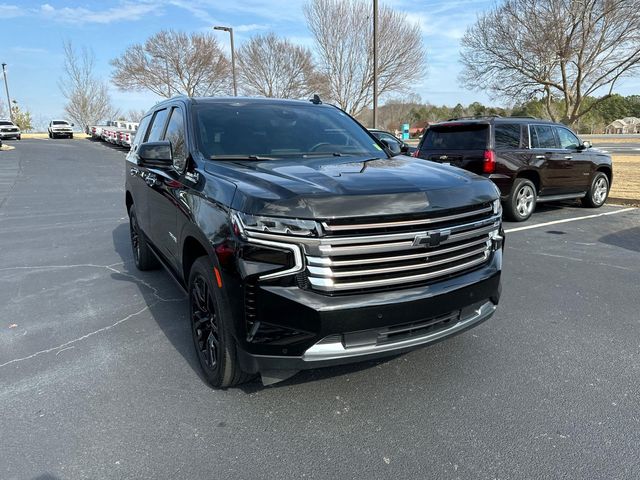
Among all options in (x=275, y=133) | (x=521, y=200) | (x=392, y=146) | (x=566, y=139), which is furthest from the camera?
(x=566, y=139)

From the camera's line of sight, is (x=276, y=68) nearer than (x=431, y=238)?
Answer: No

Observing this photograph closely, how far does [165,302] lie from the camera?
4.70m

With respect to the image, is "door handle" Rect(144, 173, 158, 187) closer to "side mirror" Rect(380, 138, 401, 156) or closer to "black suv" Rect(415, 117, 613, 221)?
"side mirror" Rect(380, 138, 401, 156)

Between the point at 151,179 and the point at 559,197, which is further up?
the point at 151,179

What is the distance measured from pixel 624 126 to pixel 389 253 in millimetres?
83701

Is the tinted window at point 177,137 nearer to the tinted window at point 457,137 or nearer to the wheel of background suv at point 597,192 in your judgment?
the tinted window at point 457,137

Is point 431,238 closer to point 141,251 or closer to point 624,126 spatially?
point 141,251

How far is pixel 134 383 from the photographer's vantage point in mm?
3234

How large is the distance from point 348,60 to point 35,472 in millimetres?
→ 30729

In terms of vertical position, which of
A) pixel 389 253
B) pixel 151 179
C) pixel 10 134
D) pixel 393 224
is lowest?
pixel 389 253

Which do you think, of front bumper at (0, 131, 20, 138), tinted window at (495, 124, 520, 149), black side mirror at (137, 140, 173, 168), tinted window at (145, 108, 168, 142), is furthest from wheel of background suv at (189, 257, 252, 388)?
front bumper at (0, 131, 20, 138)

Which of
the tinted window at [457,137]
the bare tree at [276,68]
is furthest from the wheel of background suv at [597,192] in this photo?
the bare tree at [276,68]

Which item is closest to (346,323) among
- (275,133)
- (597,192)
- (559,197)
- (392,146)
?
(275,133)

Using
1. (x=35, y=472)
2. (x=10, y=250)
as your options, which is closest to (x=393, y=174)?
(x=35, y=472)
